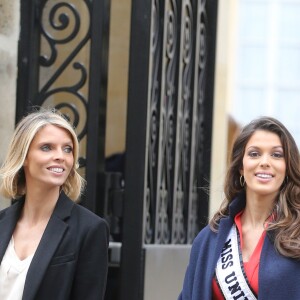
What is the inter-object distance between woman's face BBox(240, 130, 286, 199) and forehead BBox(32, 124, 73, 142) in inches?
29.0

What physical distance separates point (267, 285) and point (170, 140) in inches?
112

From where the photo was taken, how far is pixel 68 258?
4.74 metres

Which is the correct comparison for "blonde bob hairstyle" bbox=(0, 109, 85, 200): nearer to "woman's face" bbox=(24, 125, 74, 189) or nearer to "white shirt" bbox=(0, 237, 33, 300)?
"woman's face" bbox=(24, 125, 74, 189)

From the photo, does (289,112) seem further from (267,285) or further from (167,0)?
(267,285)

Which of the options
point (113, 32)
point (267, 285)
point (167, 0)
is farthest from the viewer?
point (113, 32)

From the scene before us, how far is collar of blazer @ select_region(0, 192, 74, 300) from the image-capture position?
15.2ft

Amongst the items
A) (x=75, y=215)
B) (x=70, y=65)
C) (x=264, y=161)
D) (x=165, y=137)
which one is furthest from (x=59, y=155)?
(x=165, y=137)

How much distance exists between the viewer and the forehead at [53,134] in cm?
485

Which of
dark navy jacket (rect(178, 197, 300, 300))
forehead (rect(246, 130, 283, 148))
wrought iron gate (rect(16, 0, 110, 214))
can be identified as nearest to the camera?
dark navy jacket (rect(178, 197, 300, 300))

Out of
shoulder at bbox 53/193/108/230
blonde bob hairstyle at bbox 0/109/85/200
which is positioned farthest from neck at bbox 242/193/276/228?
blonde bob hairstyle at bbox 0/109/85/200

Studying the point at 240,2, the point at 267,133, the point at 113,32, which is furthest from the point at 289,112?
the point at 267,133

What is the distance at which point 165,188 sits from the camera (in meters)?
7.19

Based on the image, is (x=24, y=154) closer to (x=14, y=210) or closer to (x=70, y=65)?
(x=14, y=210)

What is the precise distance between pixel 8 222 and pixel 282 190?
3.71 ft
